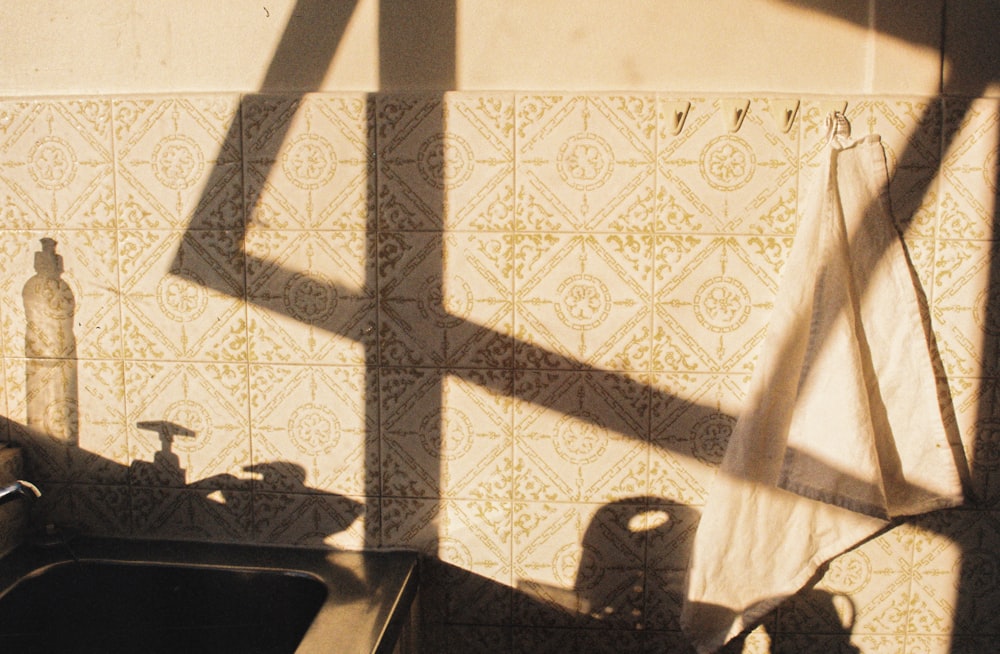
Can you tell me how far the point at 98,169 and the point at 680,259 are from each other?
1.00 meters

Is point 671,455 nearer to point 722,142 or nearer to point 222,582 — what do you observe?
point 722,142

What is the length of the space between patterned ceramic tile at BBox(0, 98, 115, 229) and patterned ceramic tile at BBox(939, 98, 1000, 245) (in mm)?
1396

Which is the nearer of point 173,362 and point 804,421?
point 804,421

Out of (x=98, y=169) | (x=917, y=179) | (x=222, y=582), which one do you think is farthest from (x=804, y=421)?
(x=98, y=169)

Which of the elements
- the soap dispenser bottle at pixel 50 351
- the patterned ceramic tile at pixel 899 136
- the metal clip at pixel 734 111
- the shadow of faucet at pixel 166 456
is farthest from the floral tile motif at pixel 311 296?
the patterned ceramic tile at pixel 899 136

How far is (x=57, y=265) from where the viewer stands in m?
1.15

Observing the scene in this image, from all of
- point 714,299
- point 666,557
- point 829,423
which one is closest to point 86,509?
point 666,557

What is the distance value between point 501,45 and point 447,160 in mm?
209

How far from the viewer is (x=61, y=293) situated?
1158 millimetres

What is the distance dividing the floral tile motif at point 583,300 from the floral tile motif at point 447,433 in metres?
0.10

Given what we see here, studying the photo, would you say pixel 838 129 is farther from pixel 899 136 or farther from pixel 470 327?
pixel 470 327

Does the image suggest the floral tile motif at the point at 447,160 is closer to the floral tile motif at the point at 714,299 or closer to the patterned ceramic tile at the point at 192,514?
the floral tile motif at the point at 714,299

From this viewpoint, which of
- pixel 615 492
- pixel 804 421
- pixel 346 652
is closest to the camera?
pixel 346 652

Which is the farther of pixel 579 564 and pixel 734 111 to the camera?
pixel 579 564
